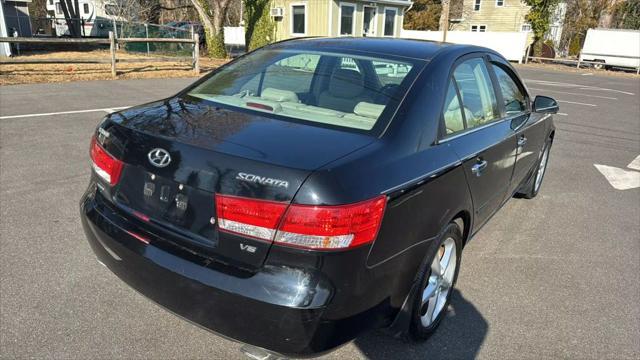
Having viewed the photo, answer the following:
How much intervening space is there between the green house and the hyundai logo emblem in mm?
22301

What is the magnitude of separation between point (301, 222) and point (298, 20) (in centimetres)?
2530

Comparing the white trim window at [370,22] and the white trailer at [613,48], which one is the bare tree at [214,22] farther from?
the white trailer at [613,48]

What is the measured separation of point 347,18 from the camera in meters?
25.1

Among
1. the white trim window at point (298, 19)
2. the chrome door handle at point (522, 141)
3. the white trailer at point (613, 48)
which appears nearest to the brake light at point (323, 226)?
the chrome door handle at point (522, 141)

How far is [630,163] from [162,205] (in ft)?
24.3

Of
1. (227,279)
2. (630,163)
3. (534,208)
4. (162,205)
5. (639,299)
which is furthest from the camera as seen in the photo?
(630,163)

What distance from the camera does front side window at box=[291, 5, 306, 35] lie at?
82.8 ft

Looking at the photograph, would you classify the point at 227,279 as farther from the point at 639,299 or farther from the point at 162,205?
the point at 639,299

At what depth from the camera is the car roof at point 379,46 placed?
9.70 feet

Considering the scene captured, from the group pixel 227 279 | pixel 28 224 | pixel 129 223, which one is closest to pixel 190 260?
pixel 227 279

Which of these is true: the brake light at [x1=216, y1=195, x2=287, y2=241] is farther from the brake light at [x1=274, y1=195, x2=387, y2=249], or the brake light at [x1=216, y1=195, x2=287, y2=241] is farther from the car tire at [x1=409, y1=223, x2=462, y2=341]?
the car tire at [x1=409, y1=223, x2=462, y2=341]

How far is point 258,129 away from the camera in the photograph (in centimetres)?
225

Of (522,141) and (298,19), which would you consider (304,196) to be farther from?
(298,19)

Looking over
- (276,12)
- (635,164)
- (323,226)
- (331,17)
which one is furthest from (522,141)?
A: (276,12)
